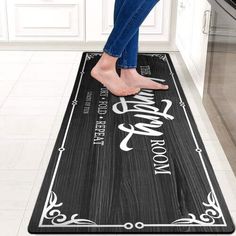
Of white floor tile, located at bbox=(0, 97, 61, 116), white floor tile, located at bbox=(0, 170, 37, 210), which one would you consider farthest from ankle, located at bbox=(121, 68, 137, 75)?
white floor tile, located at bbox=(0, 170, 37, 210)

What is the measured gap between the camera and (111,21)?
154 inches

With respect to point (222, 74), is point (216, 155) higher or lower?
lower

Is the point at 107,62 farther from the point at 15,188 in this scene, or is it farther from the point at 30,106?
the point at 15,188

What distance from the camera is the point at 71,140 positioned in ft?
8.44

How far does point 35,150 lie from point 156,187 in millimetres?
628

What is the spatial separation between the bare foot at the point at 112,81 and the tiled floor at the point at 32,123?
0.66 ft

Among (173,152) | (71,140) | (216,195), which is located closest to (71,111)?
(71,140)

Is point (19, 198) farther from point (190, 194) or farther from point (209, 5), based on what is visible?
point (209, 5)

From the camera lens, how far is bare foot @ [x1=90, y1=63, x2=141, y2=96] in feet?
10.4

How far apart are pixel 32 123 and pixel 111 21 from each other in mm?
1402

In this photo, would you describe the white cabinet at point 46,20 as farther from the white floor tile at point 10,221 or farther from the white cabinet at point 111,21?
the white floor tile at point 10,221

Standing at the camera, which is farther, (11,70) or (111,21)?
(111,21)

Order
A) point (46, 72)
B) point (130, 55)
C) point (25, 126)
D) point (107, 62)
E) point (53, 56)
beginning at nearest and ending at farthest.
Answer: point (25, 126) → point (107, 62) → point (130, 55) → point (46, 72) → point (53, 56)

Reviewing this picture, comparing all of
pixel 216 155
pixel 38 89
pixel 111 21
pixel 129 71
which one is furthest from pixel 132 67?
pixel 216 155
